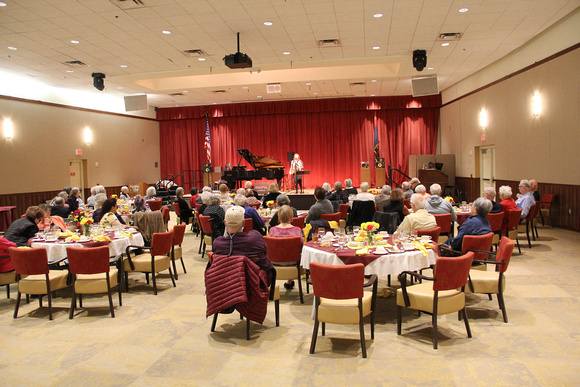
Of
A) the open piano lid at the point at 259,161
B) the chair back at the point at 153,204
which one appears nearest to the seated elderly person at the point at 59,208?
the chair back at the point at 153,204

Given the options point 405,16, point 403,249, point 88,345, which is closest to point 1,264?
point 88,345

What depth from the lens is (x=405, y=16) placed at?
27.3ft

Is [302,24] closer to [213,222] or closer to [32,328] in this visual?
[213,222]

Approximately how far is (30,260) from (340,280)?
361cm

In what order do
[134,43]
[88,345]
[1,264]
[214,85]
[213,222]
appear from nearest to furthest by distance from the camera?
[88,345] < [1,264] < [213,222] < [134,43] < [214,85]

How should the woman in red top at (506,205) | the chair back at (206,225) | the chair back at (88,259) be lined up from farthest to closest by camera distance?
the chair back at (206,225), the woman in red top at (506,205), the chair back at (88,259)

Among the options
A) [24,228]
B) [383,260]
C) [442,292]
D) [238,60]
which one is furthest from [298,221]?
[238,60]

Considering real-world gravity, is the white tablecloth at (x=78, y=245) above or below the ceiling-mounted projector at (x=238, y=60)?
below

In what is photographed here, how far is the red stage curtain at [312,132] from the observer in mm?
18906

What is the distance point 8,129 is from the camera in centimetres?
1270

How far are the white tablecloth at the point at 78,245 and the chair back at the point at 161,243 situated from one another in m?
0.33

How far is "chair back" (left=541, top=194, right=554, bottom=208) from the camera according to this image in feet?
32.1

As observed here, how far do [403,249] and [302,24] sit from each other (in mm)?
5962

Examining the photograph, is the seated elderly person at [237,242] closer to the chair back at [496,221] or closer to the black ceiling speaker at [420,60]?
the chair back at [496,221]
